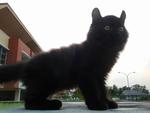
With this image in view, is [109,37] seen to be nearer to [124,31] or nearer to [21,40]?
[124,31]

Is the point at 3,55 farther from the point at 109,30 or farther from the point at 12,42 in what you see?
the point at 109,30

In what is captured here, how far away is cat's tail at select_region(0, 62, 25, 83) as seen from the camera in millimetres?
2570

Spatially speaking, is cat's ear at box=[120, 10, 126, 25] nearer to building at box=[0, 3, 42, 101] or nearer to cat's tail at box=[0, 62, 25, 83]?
cat's tail at box=[0, 62, 25, 83]

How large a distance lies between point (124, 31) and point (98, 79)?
492mm

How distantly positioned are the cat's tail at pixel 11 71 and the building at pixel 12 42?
2253cm

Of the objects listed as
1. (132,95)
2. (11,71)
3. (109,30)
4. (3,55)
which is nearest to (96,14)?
(109,30)

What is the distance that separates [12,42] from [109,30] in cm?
2726

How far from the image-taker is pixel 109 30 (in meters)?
2.58

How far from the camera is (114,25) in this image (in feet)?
8.52

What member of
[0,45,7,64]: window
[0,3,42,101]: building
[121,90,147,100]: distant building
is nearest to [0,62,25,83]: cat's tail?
[121,90,147,100]: distant building

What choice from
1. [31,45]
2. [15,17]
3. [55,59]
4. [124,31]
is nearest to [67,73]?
[55,59]

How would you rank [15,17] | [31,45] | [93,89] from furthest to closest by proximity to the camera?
[31,45] < [15,17] < [93,89]

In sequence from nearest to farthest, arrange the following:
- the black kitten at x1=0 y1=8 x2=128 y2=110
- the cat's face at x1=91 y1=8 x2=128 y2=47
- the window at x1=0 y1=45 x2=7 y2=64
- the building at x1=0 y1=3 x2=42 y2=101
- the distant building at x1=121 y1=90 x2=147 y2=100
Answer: the black kitten at x1=0 y1=8 x2=128 y2=110
the cat's face at x1=91 y1=8 x2=128 y2=47
the distant building at x1=121 y1=90 x2=147 y2=100
the building at x1=0 y1=3 x2=42 y2=101
the window at x1=0 y1=45 x2=7 y2=64

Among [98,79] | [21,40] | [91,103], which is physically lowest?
[91,103]
